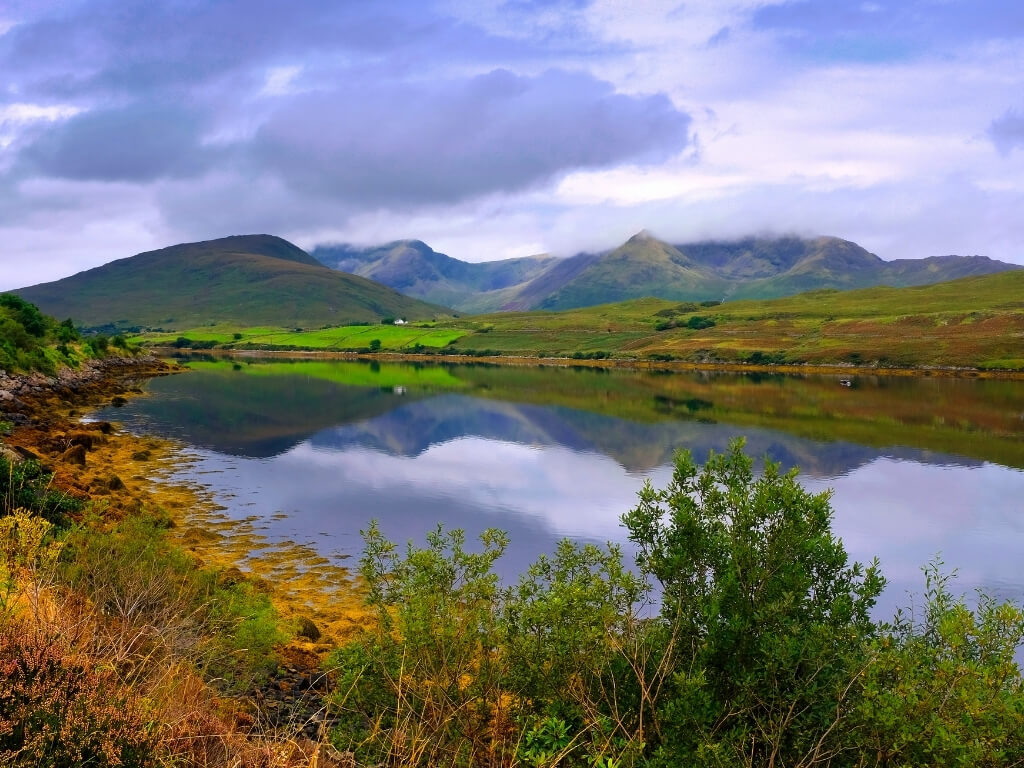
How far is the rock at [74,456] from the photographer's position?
39.1 metres

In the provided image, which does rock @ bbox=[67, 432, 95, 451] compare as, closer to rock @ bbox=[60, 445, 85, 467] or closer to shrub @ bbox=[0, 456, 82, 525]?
rock @ bbox=[60, 445, 85, 467]

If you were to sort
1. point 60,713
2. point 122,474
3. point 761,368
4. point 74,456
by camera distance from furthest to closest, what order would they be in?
point 761,368 → point 122,474 → point 74,456 → point 60,713

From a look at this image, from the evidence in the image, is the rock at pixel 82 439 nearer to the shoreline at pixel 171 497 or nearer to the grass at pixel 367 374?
the shoreline at pixel 171 497

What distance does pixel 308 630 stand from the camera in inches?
850

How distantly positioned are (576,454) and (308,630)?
4180cm

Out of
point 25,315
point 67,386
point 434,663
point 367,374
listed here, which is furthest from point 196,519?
point 367,374

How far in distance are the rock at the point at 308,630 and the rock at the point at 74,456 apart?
26.0 meters

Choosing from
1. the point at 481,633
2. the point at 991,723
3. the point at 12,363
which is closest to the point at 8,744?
the point at 481,633

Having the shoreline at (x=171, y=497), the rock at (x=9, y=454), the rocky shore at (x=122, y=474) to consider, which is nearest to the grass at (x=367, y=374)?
the rocky shore at (x=122, y=474)

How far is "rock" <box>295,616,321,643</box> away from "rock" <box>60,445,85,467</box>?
26.0 metres

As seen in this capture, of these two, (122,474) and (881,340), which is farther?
(881,340)

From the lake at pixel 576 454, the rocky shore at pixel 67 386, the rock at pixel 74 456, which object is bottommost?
the lake at pixel 576 454

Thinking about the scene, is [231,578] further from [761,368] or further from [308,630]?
[761,368]

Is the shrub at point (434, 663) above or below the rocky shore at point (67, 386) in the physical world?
below
